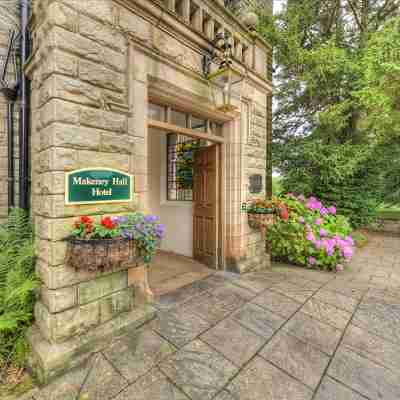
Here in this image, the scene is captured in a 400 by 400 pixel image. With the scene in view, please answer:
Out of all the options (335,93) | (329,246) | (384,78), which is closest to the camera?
(329,246)

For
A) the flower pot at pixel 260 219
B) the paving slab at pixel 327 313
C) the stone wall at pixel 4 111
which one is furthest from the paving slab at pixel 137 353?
the stone wall at pixel 4 111

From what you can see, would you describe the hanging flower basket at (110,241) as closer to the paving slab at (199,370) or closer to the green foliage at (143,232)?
the green foliage at (143,232)

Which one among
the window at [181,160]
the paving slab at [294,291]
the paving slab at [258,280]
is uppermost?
the window at [181,160]

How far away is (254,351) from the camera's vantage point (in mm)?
1935

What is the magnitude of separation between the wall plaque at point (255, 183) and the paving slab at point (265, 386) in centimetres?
Result: 263

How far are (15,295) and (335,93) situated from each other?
778cm

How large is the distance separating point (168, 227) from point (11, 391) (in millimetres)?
3849

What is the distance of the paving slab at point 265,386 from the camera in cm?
153

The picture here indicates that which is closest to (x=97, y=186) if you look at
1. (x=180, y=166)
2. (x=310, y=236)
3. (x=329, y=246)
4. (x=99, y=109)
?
(x=99, y=109)

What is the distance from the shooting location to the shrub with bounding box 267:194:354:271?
409cm

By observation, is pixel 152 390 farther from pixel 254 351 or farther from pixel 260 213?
pixel 260 213

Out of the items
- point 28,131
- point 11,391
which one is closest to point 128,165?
point 28,131

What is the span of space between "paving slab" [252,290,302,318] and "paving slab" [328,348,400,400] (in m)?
0.66

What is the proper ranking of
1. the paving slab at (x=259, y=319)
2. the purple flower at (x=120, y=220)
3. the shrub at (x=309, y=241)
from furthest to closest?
the shrub at (x=309, y=241) → the paving slab at (x=259, y=319) → the purple flower at (x=120, y=220)
